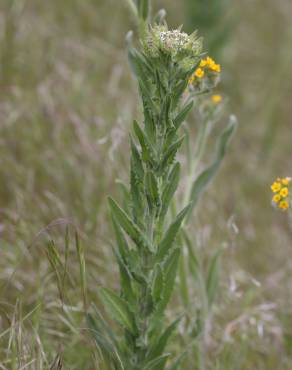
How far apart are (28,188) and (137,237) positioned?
1.24 metres

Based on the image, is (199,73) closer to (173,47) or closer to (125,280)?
(173,47)

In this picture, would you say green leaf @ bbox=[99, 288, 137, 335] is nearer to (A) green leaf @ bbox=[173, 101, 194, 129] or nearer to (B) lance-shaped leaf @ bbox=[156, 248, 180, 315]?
(B) lance-shaped leaf @ bbox=[156, 248, 180, 315]

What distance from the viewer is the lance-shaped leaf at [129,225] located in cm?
173

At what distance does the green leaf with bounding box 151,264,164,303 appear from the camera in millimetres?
1754

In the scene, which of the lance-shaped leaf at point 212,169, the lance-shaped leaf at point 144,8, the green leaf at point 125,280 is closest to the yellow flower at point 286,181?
the lance-shaped leaf at point 212,169

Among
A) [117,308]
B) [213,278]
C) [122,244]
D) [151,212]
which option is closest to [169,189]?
[151,212]

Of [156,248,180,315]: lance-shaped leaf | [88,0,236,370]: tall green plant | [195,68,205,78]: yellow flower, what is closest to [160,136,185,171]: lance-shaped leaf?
[88,0,236,370]: tall green plant

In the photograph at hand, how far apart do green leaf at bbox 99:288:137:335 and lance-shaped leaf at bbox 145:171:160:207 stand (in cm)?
31

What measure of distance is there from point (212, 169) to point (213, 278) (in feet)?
1.45

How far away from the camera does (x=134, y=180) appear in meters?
1.73

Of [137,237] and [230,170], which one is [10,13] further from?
[137,237]

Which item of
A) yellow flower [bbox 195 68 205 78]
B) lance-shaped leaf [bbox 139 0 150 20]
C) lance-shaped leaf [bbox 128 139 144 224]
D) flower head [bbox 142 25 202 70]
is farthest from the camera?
lance-shaped leaf [bbox 139 0 150 20]

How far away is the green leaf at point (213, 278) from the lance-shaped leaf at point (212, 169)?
0.24 meters

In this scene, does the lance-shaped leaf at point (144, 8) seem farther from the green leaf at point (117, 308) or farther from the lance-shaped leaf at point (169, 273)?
the green leaf at point (117, 308)
